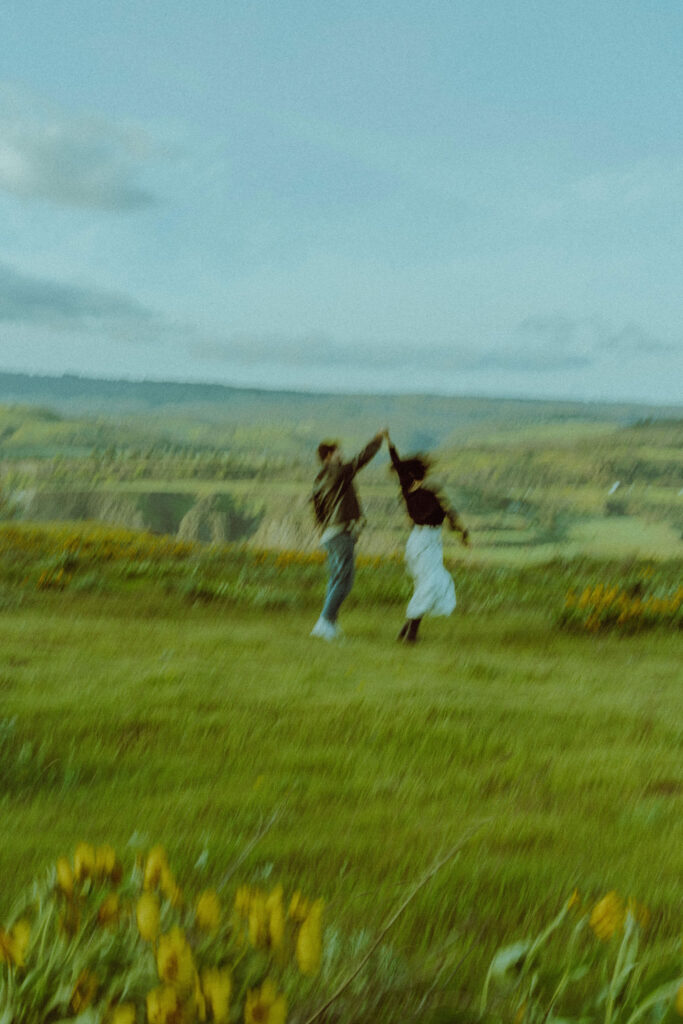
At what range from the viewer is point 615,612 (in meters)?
13.1

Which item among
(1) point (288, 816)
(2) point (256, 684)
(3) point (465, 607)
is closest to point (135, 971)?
(1) point (288, 816)

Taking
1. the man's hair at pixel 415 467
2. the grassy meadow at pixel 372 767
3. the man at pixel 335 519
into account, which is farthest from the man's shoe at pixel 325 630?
the man's hair at pixel 415 467

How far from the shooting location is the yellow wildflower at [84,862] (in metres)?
2.83

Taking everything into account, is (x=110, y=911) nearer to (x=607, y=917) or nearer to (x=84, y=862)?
(x=84, y=862)

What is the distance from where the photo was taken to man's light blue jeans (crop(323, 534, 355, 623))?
12.1 m

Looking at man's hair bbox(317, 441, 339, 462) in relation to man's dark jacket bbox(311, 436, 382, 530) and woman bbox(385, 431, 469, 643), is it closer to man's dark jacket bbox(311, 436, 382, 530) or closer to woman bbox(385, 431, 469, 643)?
man's dark jacket bbox(311, 436, 382, 530)

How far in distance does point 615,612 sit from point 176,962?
11449 mm

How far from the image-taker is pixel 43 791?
5809 mm

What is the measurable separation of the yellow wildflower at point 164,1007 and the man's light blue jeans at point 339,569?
9.78 meters

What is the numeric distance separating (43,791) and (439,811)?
2.30 m

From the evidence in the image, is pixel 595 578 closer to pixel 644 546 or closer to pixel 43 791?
pixel 644 546

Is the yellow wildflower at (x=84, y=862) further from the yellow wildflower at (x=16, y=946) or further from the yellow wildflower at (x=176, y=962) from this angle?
the yellow wildflower at (x=176, y=962)

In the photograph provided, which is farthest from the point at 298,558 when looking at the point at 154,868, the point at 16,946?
the point at 16,946

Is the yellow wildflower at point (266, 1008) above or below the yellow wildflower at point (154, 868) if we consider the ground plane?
below
